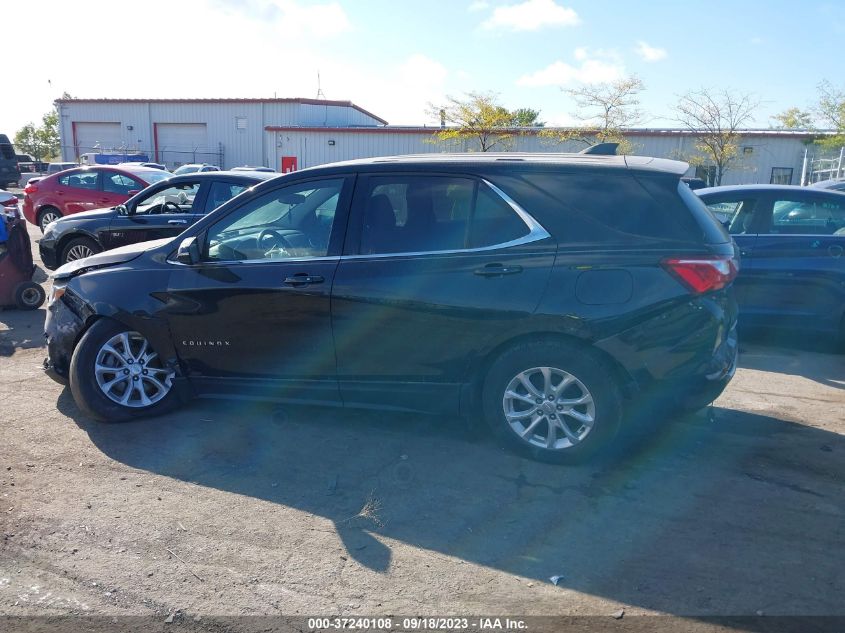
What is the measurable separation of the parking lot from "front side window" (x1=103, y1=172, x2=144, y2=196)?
31.0 feet

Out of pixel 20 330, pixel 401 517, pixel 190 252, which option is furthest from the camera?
pixel 20 330

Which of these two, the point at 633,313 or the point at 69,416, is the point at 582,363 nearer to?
the point at 633,313


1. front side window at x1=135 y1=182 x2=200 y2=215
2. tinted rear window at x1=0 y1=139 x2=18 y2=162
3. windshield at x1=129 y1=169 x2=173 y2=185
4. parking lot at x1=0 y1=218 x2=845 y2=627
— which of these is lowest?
parking lot at x1=0 y1=218 x2=845 y2=627

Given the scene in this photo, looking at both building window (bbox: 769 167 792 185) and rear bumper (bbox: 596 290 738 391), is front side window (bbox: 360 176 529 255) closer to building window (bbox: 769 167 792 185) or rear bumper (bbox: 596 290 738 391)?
rear bumper (bbox: 596 290 738 391)

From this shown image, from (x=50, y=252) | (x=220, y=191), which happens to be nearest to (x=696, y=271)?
(x=220, y=191)

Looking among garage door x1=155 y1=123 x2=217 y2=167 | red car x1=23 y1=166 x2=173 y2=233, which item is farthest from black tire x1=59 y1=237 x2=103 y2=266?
garage door x1=155 y1=123 x2=217 y2=167

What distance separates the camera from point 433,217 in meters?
4.71

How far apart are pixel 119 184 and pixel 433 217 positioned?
38.4 feet

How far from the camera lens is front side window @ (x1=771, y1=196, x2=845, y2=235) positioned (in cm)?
752

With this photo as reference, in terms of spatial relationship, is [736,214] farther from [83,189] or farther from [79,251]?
[83,189]

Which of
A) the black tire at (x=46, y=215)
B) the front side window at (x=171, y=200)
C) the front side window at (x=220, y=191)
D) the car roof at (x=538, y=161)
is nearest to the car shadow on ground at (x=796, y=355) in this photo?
the car roof at (x=538, y=161)

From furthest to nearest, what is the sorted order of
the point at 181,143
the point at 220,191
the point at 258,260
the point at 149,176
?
the point at 181,143 < the point at 149,176 < the point at 220,191 < the point at 258,260

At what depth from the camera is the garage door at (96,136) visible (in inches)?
1913

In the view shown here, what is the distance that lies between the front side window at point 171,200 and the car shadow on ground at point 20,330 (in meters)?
1.98
